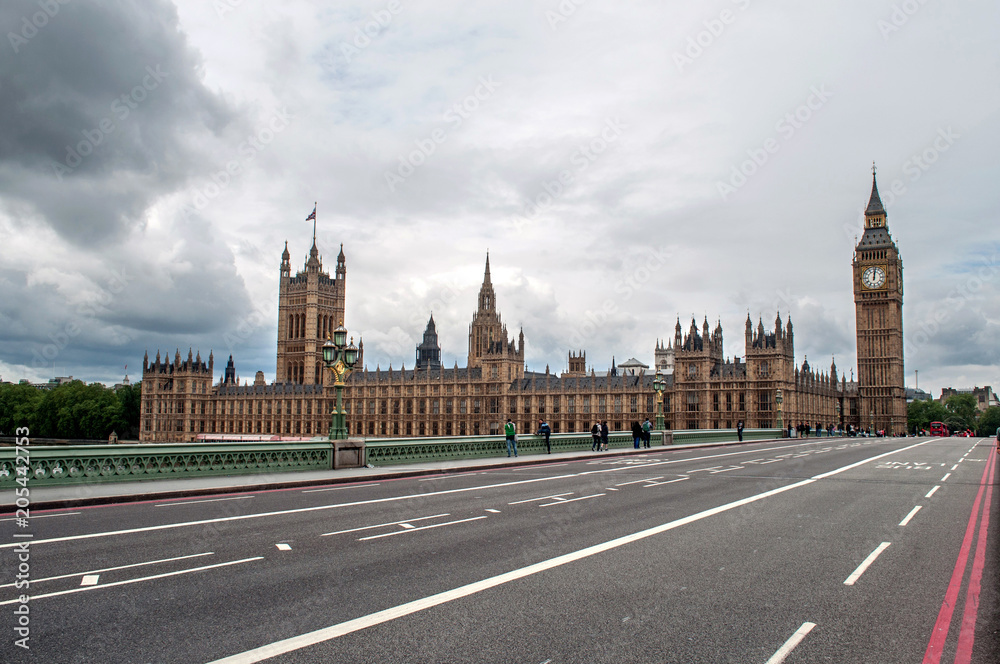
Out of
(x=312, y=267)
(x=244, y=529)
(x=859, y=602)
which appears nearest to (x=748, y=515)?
(x=859, y=602)

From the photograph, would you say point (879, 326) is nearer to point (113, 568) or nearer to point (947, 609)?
point (947, 609)

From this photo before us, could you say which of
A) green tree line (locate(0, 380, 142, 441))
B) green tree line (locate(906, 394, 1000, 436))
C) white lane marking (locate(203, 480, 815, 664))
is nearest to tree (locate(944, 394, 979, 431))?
green tree line (locate(906, 394, 1000, 436))

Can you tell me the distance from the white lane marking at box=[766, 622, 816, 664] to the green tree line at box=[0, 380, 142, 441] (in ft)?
470

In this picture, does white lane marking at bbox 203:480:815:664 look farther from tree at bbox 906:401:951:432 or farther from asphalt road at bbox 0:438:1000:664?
tree at bbox 906:401:951:432

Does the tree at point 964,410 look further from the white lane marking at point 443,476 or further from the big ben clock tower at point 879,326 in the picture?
the white lane marking at point 443,476

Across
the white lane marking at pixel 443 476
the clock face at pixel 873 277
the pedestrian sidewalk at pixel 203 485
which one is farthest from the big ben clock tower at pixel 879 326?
the pedestrian sidewalk at pixel 203 485

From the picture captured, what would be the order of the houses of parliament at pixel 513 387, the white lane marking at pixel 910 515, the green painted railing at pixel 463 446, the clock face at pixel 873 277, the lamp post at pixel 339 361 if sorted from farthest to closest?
the clock face at pixel 873 277
the houses of parliament at pixel 513 387
the green painted railing at pixel 463 446
the lamp post at pixel 339 361
the white lane marking at pixel 910 515


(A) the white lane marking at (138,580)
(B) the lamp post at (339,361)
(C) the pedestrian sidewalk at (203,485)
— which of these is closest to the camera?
(A) the white lane marking at (138,580)

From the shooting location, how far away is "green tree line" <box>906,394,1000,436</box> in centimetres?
15825

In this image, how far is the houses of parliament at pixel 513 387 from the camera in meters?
93.2

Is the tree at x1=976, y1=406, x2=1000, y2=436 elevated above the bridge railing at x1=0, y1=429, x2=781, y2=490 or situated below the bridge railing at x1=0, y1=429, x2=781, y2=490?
below

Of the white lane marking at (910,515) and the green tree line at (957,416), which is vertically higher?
the white lane marking at (910,515)

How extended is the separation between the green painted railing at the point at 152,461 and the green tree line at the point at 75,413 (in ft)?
407

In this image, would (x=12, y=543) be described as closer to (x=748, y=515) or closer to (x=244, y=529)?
(x=244, y=529)
